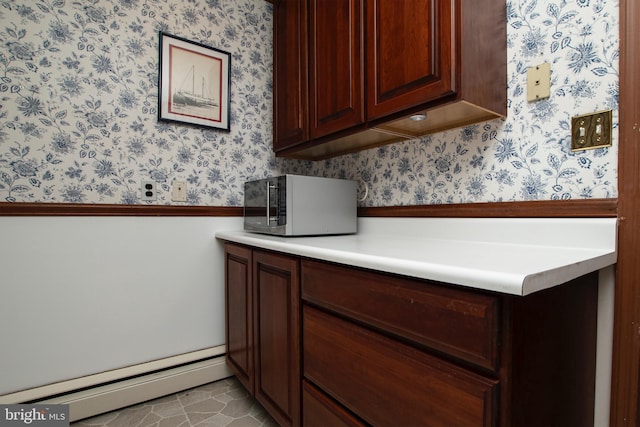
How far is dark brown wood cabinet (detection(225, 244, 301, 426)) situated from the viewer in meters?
1.07

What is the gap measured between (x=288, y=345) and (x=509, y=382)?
74 centimetres

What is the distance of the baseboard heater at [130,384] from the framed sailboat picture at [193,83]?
4.21 ft

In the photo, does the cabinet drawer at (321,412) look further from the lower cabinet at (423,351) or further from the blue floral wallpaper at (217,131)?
the blue floral wallpaper at (217,131)

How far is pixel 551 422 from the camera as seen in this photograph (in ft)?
2.20

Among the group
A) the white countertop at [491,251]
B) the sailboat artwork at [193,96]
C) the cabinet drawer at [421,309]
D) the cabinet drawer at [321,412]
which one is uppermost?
the sailboat artwork at [193,96]

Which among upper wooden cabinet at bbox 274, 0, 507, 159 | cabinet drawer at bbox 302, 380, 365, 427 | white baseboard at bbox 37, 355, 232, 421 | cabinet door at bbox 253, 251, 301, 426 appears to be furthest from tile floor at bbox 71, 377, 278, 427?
upper wooden cabinet at bbox 274, 0, 507, 159

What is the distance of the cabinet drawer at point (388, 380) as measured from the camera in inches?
22.7

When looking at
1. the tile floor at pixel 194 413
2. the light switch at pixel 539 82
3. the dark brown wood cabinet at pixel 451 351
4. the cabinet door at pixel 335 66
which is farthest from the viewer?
the tile floor at pixel 194 413

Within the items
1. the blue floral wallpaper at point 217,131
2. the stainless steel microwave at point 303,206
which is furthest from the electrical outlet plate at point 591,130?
the stainless steel microwave at point 303,206

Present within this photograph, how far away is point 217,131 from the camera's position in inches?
70.0

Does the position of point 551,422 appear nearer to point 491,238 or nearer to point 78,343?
point 491,238

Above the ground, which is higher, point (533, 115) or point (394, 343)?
point (533, 115)

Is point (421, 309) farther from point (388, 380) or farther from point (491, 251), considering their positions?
point (491, 251)

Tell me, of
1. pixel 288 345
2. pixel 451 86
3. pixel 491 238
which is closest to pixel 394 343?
pixel 288 345
